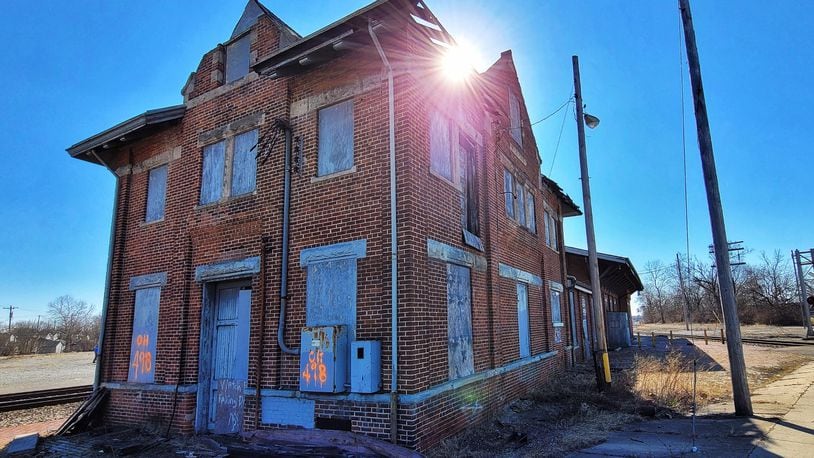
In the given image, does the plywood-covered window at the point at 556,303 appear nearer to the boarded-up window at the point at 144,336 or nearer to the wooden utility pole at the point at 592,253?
the wooden utility pole at the point at 592,253

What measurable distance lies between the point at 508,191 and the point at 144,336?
9492 mm

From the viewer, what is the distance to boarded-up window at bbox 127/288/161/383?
10.1m

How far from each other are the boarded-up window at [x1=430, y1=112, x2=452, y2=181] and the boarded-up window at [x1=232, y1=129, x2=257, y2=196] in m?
3.62

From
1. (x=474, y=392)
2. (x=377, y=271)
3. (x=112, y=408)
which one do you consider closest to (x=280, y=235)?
(x=377, y=271)

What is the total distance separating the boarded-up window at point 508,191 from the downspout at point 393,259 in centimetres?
520

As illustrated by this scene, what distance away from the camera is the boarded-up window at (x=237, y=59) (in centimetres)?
1025

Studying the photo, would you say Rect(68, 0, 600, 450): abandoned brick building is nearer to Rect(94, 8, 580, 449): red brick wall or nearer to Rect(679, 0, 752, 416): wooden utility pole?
Rect(94, 8, 580, 449): red brick wall

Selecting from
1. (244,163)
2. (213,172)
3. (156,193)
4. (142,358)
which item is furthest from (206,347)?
(156,193)

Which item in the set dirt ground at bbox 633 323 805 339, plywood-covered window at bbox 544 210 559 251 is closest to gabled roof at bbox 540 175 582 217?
plywood-covered window at bbox 544 210 559 251

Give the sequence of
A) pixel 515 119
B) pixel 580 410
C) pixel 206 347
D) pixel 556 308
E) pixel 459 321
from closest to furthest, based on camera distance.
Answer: pixel 459 321 < pixel 206 347 < pixel 580 410 < pixel 515 119 < pixel 556 308

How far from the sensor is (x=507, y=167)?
1269cm

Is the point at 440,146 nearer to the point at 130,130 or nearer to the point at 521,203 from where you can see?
the point at 521,203

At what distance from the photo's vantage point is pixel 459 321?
28.4 ft

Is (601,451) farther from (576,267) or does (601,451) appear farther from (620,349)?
(620,349)
